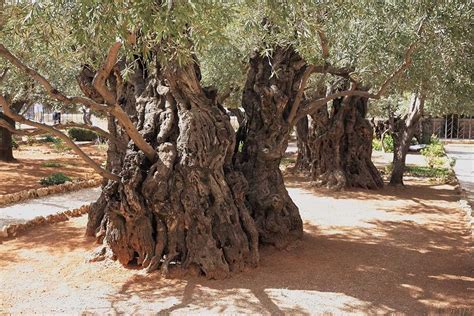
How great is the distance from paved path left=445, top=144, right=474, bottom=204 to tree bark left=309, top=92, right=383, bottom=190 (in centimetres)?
277

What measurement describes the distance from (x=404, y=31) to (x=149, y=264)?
495 centimetres

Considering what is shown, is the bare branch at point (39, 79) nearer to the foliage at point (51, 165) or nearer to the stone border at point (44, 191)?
the stone border at point (44, 191)

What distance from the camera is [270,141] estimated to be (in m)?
8.01

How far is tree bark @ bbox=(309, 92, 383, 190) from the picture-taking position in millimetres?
13523

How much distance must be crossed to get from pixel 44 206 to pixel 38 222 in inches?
60.3

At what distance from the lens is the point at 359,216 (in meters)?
10.2

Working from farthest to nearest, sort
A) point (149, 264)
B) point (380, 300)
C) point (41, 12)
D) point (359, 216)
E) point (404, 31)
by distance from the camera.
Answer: point (359, 216)
point (404, 31)
point (149, 264)
point (380, 300)
point (41, 12)

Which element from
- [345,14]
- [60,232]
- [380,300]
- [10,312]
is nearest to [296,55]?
[345,14]

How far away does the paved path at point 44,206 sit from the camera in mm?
9276

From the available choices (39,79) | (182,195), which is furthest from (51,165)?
(39,79)

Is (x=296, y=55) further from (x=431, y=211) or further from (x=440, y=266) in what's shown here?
(x=431, y=211)

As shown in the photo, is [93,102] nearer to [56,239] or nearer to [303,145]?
[56,239]

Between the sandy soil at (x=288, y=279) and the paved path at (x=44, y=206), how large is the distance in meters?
0.83

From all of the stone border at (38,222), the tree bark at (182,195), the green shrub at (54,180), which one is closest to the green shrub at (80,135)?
the green shrub at (54,180)
